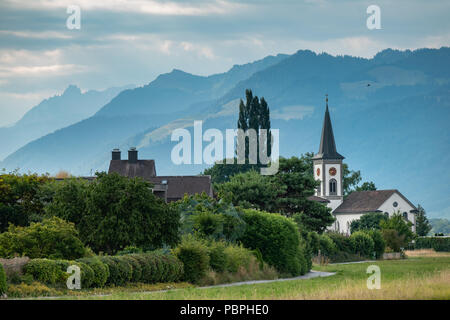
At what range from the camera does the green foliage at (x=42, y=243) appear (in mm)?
29422

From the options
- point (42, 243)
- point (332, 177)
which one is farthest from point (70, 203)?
point (332, 177)

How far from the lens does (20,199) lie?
49750 mm

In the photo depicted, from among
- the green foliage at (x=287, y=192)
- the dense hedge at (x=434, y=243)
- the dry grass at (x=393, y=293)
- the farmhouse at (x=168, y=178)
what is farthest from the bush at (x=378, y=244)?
the dry grass at (x=393, y=293)

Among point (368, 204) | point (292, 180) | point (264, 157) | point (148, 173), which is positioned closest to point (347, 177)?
point (368, 204)

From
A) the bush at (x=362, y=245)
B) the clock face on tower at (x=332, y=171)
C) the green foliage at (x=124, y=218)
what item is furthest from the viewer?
the clock face on tower at (x=332, y=171)

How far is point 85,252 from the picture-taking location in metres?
30.7

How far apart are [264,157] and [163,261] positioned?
286ft

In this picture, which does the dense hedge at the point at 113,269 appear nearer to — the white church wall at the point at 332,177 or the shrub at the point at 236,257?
the shrub at the point at 236,257

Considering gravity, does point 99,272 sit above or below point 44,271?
below

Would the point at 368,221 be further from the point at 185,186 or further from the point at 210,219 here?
the point at 210,219

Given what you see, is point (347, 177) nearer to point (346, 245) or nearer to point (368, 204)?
point (368, 204)

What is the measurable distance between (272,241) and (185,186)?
5795cm

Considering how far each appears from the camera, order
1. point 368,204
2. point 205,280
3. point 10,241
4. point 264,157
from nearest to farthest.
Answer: point 10,241 → point 205,280 → point 264,157 → point 368,204

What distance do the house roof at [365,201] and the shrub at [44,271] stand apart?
436ft
